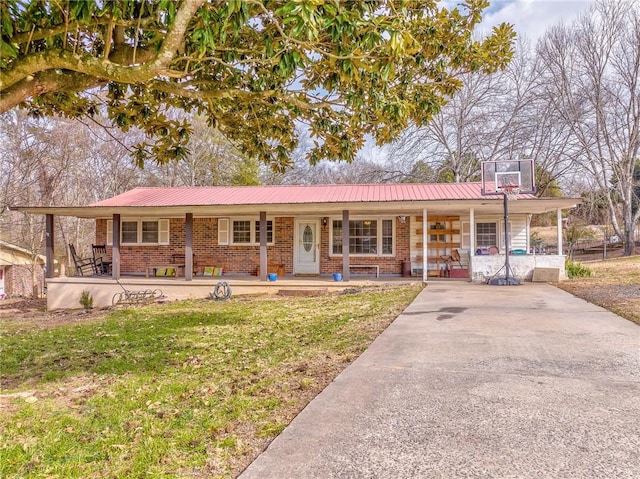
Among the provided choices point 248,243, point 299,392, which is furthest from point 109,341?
point 248,243

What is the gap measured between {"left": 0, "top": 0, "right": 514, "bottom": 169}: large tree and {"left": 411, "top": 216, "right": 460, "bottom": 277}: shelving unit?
8.69 m

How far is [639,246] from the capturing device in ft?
85.4

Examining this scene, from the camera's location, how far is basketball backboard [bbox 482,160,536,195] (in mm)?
12719

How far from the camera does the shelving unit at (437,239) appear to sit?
49.4ft

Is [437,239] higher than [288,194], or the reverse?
[288,194]

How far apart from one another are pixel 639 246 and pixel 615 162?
548 centimetres

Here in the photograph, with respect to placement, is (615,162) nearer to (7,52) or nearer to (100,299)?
(100,299)

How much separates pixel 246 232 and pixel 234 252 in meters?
0.91

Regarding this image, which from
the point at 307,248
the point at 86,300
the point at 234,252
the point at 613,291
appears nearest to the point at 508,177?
the point at 613,291

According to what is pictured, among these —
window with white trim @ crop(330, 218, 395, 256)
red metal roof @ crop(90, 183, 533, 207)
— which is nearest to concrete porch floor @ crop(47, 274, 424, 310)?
window with white trim @ crop(330, 218, 395, 256)

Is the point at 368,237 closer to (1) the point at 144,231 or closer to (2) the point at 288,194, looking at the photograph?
(2) the point at 288,194

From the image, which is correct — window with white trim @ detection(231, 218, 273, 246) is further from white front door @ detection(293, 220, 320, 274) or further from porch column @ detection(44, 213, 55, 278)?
porch column @ detection(44, 213, 55, 278)

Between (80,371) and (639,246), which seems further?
(639,246)

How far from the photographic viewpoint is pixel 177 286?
44.9 ft
